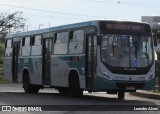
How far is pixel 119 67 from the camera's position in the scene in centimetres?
1925

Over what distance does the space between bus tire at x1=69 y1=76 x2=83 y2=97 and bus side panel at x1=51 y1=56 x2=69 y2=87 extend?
431 mm

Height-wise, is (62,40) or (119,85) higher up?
(62,40)

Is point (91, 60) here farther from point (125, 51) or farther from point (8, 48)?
point (8, 48)

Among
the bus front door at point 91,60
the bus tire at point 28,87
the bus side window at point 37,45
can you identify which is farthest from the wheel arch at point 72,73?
the bus tire at point 28,87

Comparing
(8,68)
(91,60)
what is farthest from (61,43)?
(8,68)

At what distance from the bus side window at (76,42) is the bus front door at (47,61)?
8.03ft

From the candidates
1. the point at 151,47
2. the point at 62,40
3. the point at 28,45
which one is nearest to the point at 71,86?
the point at 62,40

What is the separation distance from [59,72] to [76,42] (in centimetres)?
197

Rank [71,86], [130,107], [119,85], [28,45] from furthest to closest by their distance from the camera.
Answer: [28,45]
[71,86]
[119,85]
[130,107]

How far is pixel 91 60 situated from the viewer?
→ 64.5ft

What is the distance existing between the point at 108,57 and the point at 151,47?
188 centimetres

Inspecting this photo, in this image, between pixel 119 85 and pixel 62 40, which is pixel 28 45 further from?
pixel 119 85

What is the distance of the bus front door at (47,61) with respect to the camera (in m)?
23.7

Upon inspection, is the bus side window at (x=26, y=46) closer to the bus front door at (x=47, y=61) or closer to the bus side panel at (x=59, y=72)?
the bus front door at (x=47, y=61)
